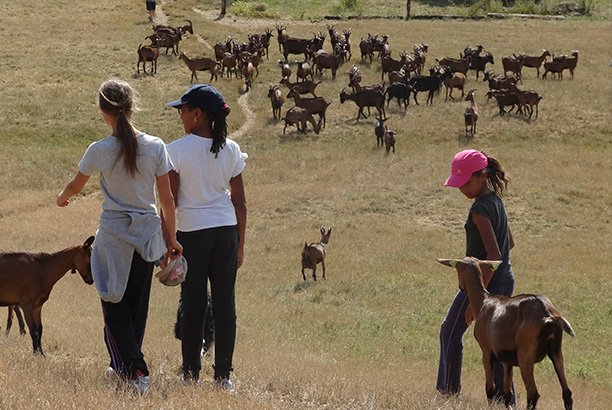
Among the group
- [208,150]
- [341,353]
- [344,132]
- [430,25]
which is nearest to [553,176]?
[344,132]

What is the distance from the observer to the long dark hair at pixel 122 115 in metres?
4.97

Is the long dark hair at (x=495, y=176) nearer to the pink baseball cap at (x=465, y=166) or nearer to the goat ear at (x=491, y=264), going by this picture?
the pink baseball cap at (x=465, y=166)

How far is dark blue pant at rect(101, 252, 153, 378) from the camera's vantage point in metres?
5.18

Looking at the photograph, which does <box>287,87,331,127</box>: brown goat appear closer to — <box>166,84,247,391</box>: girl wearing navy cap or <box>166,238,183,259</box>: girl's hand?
<box>166,84,247,391</box>: girl wearing navy cap

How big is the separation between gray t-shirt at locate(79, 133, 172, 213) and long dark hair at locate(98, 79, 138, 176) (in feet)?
0.12

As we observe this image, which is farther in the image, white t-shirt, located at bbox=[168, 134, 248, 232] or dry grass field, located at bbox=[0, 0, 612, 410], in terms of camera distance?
dry grass field, located at bbox=[0, 0, 612, 410]

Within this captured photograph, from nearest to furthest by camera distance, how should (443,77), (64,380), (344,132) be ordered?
(64,380), (344,132), (443,77)

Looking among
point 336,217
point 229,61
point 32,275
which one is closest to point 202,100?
point 32,275

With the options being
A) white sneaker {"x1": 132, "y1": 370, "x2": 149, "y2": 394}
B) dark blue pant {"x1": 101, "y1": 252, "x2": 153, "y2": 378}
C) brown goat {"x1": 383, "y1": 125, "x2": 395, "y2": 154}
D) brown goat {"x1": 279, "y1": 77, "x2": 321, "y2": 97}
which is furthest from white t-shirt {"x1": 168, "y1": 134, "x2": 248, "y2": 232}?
brown goat {"x1": 279, "y1": 77, "x2": 321, "y2": 97}

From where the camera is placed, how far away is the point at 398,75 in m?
31.8

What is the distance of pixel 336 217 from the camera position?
19984mm

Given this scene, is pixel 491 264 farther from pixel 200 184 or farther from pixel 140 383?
pixel 140 383

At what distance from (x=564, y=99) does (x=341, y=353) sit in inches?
896

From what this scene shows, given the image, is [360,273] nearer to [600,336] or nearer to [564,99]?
[600,336]
